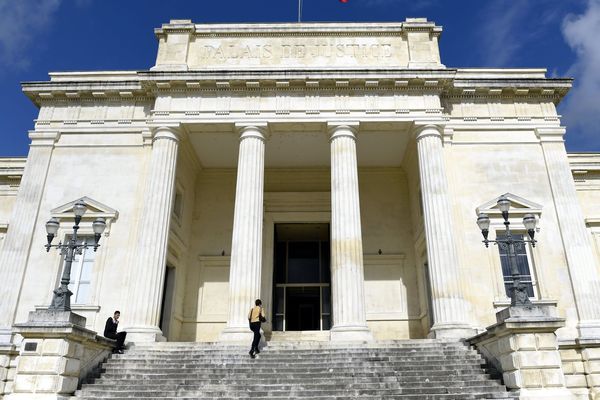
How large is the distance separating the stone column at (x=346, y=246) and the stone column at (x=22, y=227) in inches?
416

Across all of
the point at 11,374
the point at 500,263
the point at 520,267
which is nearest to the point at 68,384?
the point at 11,374

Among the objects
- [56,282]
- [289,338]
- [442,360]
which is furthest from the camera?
[289,338]

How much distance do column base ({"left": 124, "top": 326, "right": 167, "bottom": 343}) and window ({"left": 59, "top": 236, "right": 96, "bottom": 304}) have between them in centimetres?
268

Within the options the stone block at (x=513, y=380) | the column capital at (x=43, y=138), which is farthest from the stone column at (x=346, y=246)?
the column capital at (x=43, y=138)

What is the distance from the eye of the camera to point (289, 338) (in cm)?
1856

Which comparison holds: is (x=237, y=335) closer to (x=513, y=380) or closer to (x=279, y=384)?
(x=279, y=384)

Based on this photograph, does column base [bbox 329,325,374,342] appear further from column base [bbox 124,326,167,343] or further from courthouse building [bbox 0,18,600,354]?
column base [bbox 124,326,167,343]

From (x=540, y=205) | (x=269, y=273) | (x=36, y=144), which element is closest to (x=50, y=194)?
(x=36, y=144)

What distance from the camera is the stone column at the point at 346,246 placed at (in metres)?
14.9

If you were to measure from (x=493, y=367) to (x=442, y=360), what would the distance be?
4.25ft

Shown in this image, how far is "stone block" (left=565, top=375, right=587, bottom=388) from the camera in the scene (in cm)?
1424

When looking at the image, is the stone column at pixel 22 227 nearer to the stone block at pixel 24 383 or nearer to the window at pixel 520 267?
the stone block at pixel 24 383

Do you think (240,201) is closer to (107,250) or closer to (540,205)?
(107,250)

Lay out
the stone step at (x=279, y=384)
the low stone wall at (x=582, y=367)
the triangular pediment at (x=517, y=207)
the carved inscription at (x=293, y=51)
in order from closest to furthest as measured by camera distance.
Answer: the stone step at (x=279, y=384) < the low stone wall at (x=582, y=367) < the triangular pediment at (x=517, y=207) < the carved inscription at (x=293, y=51)
